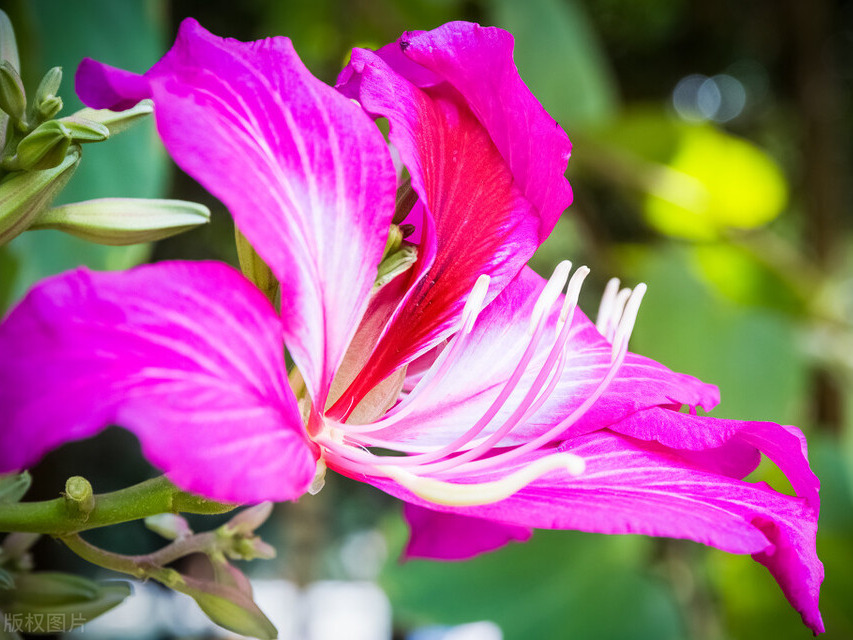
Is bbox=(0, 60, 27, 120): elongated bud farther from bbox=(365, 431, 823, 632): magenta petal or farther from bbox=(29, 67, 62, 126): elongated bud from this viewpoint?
bbox=(365, 431, 823, 632): magenta petal

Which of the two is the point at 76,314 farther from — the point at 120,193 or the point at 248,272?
the point at 120,193

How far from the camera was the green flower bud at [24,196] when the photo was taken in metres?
0.25

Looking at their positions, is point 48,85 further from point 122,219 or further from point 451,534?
point 451,534

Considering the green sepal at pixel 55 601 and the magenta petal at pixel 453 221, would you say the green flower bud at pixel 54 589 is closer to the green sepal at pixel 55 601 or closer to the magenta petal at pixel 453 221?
the green sepal at pixel 55 601

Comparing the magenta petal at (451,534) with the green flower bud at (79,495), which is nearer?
the green flower bud at (79,495)

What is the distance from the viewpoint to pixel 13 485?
26 cm

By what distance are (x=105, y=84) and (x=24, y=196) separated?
0.15ft

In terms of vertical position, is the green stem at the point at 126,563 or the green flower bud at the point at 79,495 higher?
the green flower bud at the point at 79,495

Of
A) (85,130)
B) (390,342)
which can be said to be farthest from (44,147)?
(390,342)

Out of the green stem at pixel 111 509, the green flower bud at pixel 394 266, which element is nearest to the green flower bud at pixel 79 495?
the green stem at pixel 111 509

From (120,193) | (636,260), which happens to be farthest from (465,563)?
(120,193)

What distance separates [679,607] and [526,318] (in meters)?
1.11

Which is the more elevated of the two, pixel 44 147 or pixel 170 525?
pixel 44 147

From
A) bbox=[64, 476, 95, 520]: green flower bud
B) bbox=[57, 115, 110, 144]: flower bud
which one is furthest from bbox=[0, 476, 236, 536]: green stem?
bbox=[57, 115, 110, 144]: flower bud
